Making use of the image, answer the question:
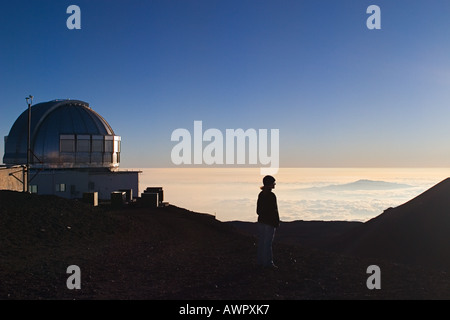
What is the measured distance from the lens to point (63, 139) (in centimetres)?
3575

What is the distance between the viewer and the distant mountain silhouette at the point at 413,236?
76.3 feet

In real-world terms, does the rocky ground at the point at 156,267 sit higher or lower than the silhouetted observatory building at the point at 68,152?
lower

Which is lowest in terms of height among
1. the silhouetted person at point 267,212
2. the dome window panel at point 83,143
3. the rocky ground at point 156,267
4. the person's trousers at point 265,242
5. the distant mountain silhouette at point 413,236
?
the distant mountain silhouette at point 413,236

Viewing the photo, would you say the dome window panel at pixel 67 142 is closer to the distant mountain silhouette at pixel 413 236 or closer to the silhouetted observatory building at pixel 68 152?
the silhouetted observatory building at pixel 68 152

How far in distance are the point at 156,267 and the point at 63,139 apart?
2801cm

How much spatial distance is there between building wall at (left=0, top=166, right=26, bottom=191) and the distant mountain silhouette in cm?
2148

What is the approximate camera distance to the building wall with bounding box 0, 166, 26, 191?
85.1ft

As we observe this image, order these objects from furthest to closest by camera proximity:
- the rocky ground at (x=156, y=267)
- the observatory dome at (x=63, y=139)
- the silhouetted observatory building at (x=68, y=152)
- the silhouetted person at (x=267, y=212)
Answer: the observatory dome at (x=63, y=139), the silhouetted observatory building at (x=68, y=152), the silhouetted person at (x=267, y=212), the rocky ground at (x=156, y=267)

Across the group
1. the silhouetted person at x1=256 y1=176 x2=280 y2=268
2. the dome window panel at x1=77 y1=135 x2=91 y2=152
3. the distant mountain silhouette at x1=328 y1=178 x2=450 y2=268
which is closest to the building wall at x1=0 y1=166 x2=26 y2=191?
the dome window panel at x1=77 y1=135 x2=91 y2=152

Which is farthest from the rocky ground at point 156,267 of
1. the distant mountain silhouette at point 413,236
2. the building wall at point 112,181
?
the building wall at point 112,181

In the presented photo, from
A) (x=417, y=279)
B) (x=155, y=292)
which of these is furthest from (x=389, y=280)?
(x=155, y=292)

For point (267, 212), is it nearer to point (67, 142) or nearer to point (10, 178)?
point (10, 178)

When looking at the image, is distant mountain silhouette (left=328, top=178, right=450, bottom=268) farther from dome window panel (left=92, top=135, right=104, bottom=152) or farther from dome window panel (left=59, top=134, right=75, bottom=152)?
dome window panel (left=59, top=134, right=75, bottom=152)

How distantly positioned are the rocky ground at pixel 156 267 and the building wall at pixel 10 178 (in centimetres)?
859
